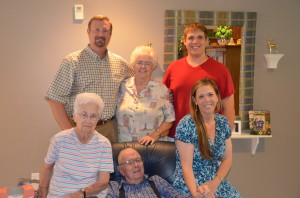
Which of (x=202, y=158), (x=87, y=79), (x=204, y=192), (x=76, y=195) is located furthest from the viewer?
(x=87, y=79)

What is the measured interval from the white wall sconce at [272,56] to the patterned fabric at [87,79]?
168 centimetres

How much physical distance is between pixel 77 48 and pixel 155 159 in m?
1.48

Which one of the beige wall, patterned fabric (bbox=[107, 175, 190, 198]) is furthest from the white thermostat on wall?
patterned fabric (bbox=[107, 175, 190, 198])

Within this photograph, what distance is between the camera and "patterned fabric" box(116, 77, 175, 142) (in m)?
2.74

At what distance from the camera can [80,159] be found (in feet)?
6.98

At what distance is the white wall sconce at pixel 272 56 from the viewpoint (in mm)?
3678

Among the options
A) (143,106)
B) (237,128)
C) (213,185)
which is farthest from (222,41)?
(213,185)

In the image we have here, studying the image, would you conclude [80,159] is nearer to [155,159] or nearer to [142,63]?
[155,159]

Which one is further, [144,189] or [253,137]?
[253,137]

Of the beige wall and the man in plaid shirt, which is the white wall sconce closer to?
the beige wall

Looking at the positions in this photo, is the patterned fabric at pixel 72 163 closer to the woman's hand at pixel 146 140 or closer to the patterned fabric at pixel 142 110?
the woman's hand at pixel 146 140

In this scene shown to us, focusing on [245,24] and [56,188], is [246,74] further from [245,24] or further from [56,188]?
[56,188]

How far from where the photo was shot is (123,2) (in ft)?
11.4

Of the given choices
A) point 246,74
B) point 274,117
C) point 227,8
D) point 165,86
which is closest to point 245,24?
point 227,8
